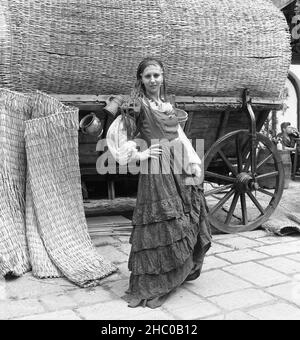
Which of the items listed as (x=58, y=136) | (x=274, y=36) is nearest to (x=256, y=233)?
(x=274, y=36)

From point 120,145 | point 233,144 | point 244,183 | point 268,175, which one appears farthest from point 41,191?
point 268,175

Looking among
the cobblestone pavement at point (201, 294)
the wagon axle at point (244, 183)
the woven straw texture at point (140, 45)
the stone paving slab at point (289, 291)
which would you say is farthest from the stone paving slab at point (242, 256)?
the woven straw texture at point (140, 45)

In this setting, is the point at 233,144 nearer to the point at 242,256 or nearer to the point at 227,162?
the point at 227,162

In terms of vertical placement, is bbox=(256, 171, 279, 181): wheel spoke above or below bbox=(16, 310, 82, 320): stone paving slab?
above

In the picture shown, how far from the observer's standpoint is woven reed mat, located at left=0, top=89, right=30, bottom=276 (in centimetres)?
383

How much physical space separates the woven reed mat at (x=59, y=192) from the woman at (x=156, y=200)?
2.24 ft

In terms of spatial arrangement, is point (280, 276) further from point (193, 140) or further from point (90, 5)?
point (90, 5)

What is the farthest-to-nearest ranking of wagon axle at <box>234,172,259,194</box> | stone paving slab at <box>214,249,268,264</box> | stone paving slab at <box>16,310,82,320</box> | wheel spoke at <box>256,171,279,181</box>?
1. wheel spoke at <box>256,171,279,181</box>
2. wagon axle at <box>234,172,259,194</box>
3. stone paving slab at <box>214,249,268,264</box>
4. stone paving slab at <box>16,310,82,320</box>

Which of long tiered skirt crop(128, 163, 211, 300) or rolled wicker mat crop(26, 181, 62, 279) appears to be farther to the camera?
rolled wicker mat crop(26, 181, 62, 279)

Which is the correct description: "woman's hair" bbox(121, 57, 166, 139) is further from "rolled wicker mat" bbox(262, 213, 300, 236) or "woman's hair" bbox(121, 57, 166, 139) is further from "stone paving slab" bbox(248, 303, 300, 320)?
"rolled wicker mat" bbox(262, 213, 300, 236)

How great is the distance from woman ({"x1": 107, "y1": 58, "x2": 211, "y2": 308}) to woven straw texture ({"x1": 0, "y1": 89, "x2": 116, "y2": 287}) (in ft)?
2.20

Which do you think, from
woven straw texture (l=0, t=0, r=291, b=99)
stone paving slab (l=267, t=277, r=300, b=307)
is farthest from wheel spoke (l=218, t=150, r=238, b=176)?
stone paving slab (l=267, t=277, r=300, b=307)

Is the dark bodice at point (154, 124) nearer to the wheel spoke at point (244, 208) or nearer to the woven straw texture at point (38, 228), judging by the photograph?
the woven straw texture at point (38, 228)
